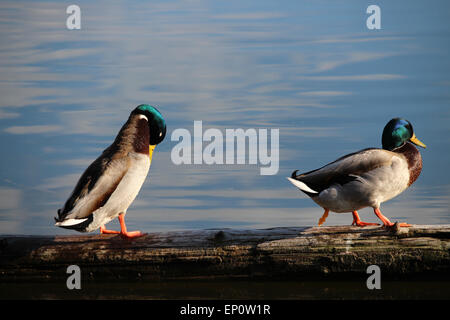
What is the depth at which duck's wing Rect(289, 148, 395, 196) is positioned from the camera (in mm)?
6355

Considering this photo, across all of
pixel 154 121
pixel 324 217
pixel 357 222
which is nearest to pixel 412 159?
pixel 357 222

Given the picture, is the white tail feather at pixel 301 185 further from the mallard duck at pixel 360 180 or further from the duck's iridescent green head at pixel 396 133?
the duck's iridescent green head at pixel 396 133

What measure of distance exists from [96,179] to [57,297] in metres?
1.08

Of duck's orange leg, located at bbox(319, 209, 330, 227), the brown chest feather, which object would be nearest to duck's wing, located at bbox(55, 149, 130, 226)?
duck's orange leg, located at bbox(319, 209, 330, 227)

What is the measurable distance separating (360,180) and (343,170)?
0.18 metres

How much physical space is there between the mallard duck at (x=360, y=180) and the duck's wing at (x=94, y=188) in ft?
5.23

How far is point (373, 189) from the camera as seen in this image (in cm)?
630

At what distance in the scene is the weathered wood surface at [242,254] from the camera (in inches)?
237

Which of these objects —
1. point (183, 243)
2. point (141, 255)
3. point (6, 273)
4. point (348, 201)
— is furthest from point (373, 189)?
point (6, 273)

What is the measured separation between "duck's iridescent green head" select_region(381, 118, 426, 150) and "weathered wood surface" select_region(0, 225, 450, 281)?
967 mm

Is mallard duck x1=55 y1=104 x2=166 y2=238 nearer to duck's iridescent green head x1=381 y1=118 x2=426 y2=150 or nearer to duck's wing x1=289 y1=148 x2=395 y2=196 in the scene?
duck's wing x1=289 y1=148 x2=395 y2=196

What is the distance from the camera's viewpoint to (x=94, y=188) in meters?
6.06

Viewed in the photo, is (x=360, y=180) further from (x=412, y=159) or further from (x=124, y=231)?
(x=124, y=231)

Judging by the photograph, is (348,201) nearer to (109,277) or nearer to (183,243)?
(183,243)
